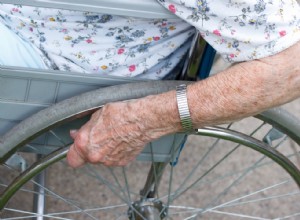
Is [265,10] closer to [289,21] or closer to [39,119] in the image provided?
[289,21]

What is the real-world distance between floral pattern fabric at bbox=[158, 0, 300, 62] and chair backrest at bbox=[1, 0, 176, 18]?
0.03 meters

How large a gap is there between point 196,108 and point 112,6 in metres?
0.25

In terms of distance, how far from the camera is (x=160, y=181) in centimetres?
193

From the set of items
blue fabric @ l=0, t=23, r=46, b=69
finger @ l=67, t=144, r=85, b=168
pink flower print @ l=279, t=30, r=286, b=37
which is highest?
blue fabric @ l=0, t=23, r=46, b=69

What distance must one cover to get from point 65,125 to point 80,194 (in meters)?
0.71

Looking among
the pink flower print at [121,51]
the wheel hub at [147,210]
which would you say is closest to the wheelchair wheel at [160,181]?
the wheel hub at [147,210]

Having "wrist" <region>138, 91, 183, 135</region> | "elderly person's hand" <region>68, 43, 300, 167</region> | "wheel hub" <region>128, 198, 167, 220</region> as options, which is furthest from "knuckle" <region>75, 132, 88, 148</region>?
"wheel hub" <region>128, 198, 167, 220</region>

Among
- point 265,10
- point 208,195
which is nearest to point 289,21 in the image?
point 265,10

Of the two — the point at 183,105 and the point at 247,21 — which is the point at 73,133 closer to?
the point at 183,105

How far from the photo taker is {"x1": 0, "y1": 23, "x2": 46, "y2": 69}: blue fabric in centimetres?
120

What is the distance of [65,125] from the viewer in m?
1.25

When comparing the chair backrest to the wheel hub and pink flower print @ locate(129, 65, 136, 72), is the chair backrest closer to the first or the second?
pink flower print @ locate(129, 65, 136, 72)

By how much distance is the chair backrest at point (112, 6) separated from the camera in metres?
1.00

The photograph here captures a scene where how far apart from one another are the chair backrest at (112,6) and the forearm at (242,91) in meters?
0.17
